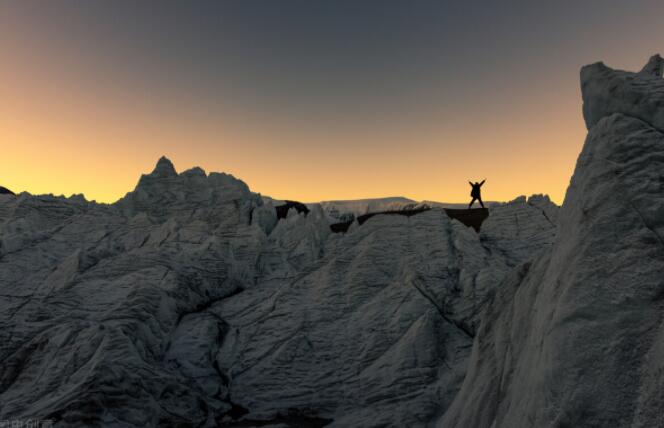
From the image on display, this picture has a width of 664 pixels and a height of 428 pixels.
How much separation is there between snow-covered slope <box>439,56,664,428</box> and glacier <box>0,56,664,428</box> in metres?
0.03

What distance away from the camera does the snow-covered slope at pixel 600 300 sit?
4.46 meters

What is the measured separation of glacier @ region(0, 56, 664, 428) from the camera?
5.12m

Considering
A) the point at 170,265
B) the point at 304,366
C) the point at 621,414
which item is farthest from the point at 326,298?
the point at 621,414

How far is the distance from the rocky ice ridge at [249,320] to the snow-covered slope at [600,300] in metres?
5.85

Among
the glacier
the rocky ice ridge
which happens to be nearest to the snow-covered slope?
the glacier

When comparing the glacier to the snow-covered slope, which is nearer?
the snow-covered slope

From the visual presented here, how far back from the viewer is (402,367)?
14.0 metres

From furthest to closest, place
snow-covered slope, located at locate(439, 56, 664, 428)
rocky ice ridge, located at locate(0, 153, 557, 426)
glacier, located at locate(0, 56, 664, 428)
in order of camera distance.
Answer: rocky ice ridge, located at locate(0, 153, 557, 426)
glacier, located at locate(0, 56, 664, 428)
snow-covered slope, located at locate(439, 56, 664, 428)

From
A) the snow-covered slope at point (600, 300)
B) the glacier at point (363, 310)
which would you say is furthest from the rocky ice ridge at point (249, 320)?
the snow-covered slope at point (600, 300)

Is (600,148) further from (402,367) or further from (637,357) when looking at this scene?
(402,367)

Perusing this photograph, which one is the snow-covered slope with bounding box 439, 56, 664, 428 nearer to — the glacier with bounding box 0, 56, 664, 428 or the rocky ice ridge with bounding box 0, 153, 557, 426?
the glacier with bounding box 0, 56, 664, 428

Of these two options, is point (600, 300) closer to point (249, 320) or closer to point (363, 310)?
point (363, 310)

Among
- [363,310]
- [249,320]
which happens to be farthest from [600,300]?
[249,320]

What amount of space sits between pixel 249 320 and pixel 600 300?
16179 millimetres
